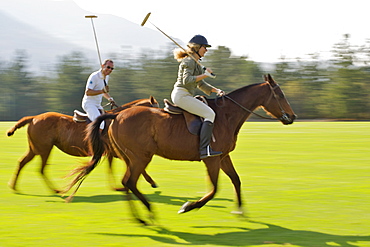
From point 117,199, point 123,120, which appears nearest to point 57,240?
point 123,120

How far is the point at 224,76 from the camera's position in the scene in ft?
230

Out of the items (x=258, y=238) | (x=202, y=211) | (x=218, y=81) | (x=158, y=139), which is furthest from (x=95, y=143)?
(x=218, y=81)

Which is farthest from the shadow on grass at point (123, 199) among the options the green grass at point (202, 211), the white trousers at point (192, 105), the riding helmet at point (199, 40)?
the riding helmet at point (199, 40)

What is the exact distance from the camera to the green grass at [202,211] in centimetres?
718

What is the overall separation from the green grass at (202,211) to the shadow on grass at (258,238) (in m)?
0.01

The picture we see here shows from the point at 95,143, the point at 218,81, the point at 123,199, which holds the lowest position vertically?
the point at 218,81

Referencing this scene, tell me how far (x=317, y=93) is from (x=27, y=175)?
53.3 meters

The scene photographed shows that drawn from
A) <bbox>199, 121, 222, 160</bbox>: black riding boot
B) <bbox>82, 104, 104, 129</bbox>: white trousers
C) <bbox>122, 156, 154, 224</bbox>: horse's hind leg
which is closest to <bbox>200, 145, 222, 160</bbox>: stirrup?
<bbox>199, 121, 222, 160</bbox>: black riding boot

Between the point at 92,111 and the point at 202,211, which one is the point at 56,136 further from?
the point at 202,211

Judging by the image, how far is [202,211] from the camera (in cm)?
895

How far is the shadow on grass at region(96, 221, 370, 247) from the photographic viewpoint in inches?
274

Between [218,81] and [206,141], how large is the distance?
6109 centimetres

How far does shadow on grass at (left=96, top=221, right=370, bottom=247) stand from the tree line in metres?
54.7

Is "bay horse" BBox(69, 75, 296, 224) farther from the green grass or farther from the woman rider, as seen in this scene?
the green grass
